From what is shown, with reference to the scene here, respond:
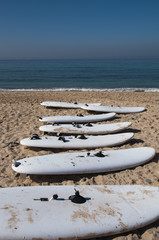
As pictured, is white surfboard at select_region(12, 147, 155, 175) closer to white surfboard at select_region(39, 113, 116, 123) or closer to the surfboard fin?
the surfboard fin

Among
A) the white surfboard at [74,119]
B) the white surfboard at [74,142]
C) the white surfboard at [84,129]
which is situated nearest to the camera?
the white surfboard at [74,142]

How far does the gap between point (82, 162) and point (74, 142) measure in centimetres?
111

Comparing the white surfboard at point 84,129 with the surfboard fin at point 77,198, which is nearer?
the surfboard fin at point 77,198

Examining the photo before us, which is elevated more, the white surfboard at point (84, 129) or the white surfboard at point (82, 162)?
the white surfboard at point (84, 129)

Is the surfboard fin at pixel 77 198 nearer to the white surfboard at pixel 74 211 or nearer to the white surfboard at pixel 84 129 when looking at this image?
the white surfboard at pixel 74 211

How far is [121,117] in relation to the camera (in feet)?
26.3

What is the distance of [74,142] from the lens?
16.6ft

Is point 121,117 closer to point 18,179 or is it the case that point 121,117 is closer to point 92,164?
point 92,164

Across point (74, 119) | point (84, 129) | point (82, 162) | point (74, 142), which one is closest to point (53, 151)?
point (74, 142)

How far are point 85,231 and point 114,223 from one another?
13.9 inches

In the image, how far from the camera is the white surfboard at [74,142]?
494cm

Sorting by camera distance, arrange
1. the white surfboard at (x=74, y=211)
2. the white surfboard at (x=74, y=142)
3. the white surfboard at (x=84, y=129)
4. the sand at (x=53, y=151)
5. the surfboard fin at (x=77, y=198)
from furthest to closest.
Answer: the white surfboard at (x=84, y=129) < the white surfboard at (x=74, y=142) < the sand at (x=53, y=151) < the surfboard fin at (x=77, y=198) < the white surfboard at (x=74, y=211)

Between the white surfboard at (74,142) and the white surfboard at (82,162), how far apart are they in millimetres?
681

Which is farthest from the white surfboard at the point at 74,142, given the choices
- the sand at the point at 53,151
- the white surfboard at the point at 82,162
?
the white surfboard at the point at 82,162
